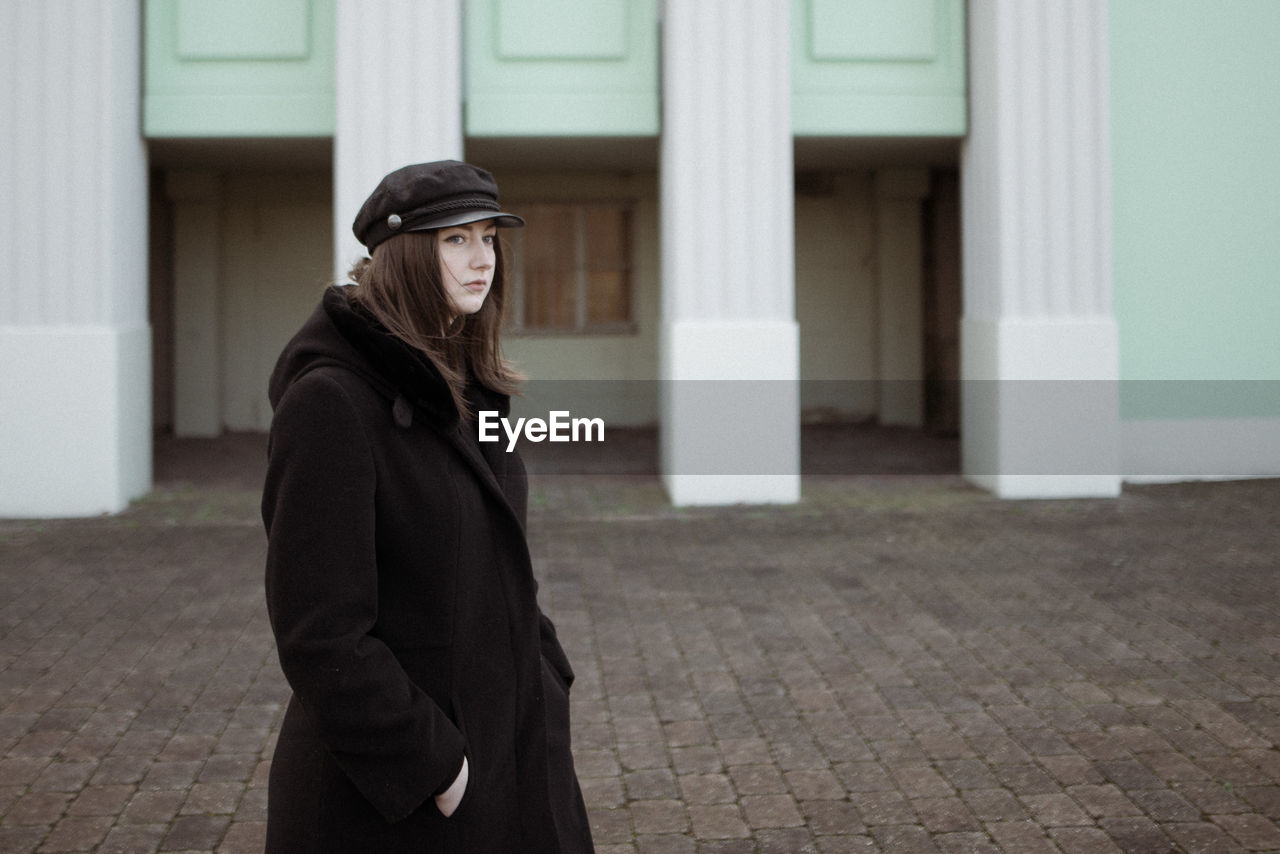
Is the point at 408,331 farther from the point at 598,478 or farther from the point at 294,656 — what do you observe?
the point at 598,478

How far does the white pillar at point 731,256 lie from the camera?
1054 cm

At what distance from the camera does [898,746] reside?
4.80 m

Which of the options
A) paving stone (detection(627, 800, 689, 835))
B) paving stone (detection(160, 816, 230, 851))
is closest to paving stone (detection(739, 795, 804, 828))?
paving stone (detection(627, 800, 689, 835))

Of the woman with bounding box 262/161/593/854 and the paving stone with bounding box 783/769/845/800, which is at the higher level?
the woman with bounding box 262/161/593/854

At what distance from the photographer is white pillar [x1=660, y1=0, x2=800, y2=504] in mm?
10539

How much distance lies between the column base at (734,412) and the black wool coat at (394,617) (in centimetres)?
827

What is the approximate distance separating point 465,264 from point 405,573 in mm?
494

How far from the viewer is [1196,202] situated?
1139 centimetres

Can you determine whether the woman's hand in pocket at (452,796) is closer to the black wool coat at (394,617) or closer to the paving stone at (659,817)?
the black wool coat at (394,617)

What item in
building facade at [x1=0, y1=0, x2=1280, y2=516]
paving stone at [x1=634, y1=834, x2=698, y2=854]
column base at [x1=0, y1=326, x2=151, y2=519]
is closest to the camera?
paving stone at [x1=634, y1=834, x2=698, y2=854]

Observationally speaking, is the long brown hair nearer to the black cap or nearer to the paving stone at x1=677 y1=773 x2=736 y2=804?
the black cap

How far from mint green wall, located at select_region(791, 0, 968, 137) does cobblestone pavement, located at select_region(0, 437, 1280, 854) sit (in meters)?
3.41

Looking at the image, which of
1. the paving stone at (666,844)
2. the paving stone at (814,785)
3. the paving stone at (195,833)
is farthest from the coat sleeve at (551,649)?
the paving stone at (814,785)


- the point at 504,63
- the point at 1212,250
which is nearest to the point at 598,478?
the point at 504,63
